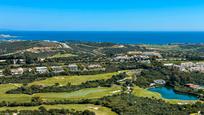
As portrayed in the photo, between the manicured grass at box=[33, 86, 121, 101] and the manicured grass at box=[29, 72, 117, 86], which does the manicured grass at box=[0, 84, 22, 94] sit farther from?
the manicured grass at box=[33, 86, 121, 101]

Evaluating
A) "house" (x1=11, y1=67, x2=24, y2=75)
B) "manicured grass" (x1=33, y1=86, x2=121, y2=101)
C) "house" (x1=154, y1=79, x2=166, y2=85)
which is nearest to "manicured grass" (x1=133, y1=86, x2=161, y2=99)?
"manicured grass" (x1=33, y1=86, x2=121, y2=101)

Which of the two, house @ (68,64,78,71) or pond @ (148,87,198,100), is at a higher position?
house @ (68,64,78,71)

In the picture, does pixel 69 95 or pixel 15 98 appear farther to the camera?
pixel 69 95

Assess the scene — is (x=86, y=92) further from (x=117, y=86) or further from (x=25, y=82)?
(x=25, y=82)

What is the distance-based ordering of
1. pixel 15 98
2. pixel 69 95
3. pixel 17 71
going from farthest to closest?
pixel 17 71, pixel 69 95, pixel 15 98

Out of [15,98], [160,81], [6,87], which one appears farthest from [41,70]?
[160,81]

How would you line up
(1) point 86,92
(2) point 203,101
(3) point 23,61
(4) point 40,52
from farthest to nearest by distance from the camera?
(4) point 40,52
(3) point 23,61
(1) point 86,92
(2) point 203,101

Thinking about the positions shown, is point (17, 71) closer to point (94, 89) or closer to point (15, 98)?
point (94, 89)

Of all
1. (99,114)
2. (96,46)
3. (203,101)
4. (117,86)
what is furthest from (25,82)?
(96,46)

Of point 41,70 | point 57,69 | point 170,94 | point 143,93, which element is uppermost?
point 57,69
